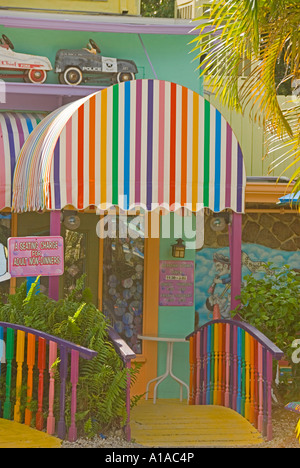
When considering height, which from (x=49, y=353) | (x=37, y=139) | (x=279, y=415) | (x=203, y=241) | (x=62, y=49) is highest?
(x=62, y=49)

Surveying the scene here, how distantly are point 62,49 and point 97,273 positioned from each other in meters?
3.03

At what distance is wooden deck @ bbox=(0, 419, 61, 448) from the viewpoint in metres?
7.07

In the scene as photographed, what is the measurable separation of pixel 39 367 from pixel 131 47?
5.16 meters

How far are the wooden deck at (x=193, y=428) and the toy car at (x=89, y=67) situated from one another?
4311 mm

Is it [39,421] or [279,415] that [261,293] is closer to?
[279,415]

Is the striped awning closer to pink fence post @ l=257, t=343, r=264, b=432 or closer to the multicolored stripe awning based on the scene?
the multicolored stripe awning

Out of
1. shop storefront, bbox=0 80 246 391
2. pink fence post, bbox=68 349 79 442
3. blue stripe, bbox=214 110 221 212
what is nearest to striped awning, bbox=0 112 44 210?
shop storefront, bbox=0 80 246 391

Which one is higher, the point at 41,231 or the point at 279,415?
the point at 41,231

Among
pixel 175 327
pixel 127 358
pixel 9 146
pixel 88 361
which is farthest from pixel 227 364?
A: pixel 9 146

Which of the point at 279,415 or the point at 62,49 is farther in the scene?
the point at 62,49

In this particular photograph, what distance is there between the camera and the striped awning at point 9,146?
1026cm

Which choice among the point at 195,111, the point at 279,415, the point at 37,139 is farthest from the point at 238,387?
the point at 37,139

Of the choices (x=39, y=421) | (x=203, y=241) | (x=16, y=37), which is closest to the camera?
(x=39, y=421)

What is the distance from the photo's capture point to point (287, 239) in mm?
12938
